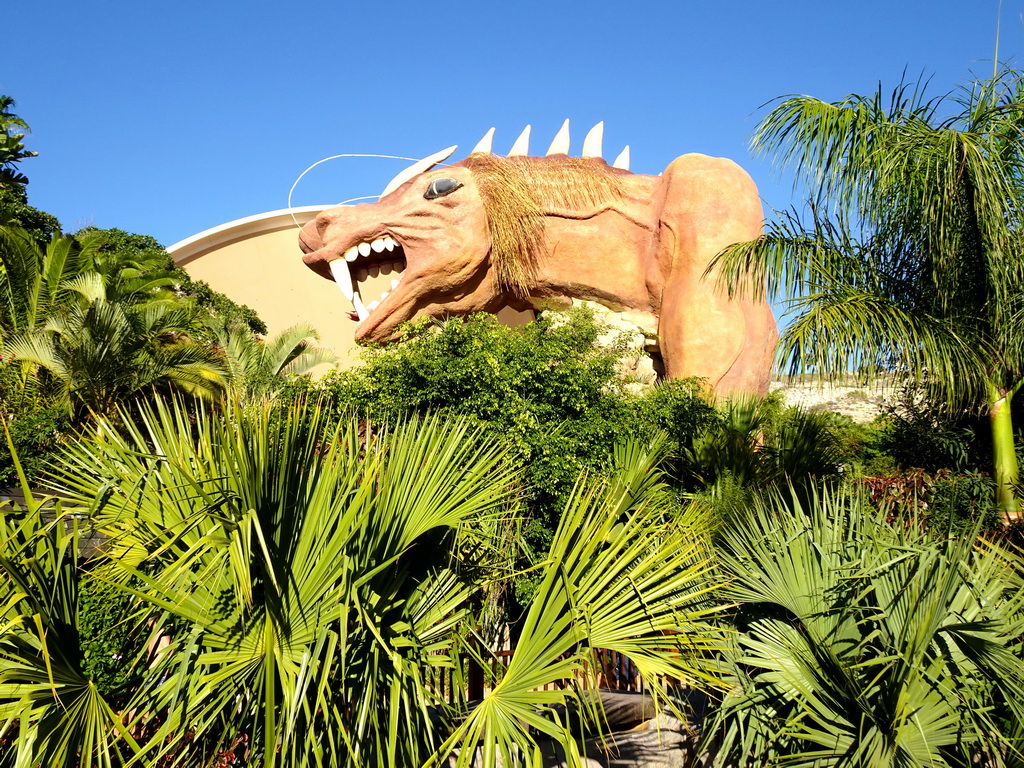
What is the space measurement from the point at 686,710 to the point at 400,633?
2098 millimetres

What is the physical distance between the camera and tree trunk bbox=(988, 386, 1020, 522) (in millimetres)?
6211

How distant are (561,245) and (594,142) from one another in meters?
2.11

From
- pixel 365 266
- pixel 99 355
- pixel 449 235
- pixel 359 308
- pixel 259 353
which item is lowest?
pixel 99 355

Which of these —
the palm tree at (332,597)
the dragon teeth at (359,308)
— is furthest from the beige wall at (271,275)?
the palm tree at (332,597)

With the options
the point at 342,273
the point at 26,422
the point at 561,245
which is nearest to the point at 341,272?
the point at 342,273

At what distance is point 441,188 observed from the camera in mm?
10156

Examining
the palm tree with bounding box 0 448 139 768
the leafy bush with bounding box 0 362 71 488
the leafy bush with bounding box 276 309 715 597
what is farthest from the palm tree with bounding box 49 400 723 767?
the leafy bush with bounding box 0 362 71 488

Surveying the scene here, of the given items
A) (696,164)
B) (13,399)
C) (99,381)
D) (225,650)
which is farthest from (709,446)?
(13,399)

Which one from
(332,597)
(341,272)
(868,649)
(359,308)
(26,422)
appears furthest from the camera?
(359,308)

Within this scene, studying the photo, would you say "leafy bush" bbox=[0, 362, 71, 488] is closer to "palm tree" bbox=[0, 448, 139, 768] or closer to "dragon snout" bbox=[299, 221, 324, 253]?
"dragon snout" bbox=[299, 221, 324, 253]

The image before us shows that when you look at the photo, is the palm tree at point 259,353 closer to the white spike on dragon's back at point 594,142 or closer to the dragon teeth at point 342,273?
the dragon teeth at point 342,273

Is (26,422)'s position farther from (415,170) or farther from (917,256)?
(917,256)

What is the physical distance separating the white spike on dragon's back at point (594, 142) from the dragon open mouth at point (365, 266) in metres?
3.07

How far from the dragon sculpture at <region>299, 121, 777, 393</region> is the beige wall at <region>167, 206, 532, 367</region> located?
9069mm
